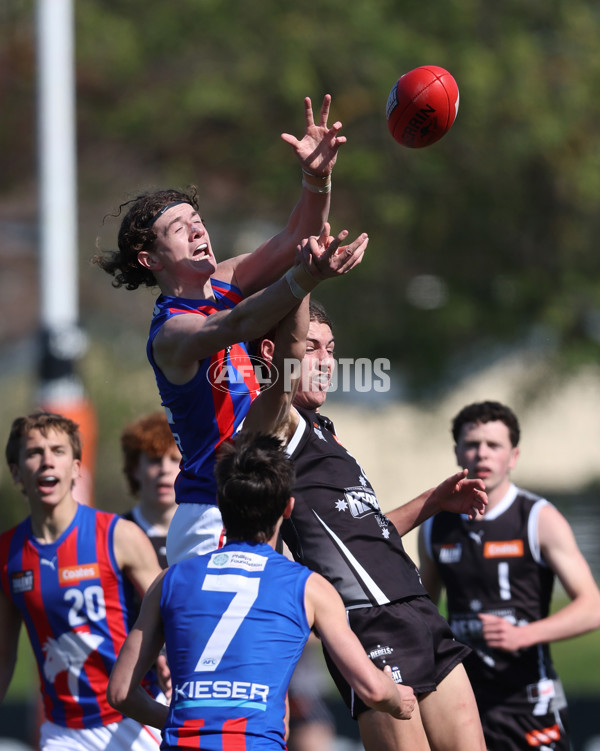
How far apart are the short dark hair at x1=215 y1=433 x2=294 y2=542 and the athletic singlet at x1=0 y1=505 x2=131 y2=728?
1.62 m

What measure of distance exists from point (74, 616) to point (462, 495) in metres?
1.82

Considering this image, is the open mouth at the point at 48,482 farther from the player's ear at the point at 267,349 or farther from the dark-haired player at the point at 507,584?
the dark-haired player at the point at 507,584

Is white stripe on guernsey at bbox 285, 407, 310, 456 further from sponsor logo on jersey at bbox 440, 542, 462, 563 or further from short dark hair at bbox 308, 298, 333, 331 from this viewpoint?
sponsor logo on jersey at bbox 440, 542, 462, 563

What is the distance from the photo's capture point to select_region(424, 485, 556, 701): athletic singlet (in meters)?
5.33

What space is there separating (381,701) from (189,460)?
1.13 metres

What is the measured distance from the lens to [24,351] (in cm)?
1920

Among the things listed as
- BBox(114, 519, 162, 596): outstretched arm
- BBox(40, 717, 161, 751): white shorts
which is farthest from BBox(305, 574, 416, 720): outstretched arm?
BBox(40, 717, 161, 751): white shorts

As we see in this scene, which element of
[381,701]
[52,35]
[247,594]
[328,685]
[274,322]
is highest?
[52,35]

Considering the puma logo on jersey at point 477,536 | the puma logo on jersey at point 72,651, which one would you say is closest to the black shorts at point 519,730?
the puma logo on jersey at point 477,536

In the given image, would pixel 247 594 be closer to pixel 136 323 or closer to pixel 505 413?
pixel 505 413

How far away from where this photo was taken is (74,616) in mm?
4949

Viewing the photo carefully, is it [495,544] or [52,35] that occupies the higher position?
[52,35]

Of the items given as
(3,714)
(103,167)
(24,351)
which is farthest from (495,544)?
(24,351)

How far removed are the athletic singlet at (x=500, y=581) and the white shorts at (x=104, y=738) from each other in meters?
1.51
